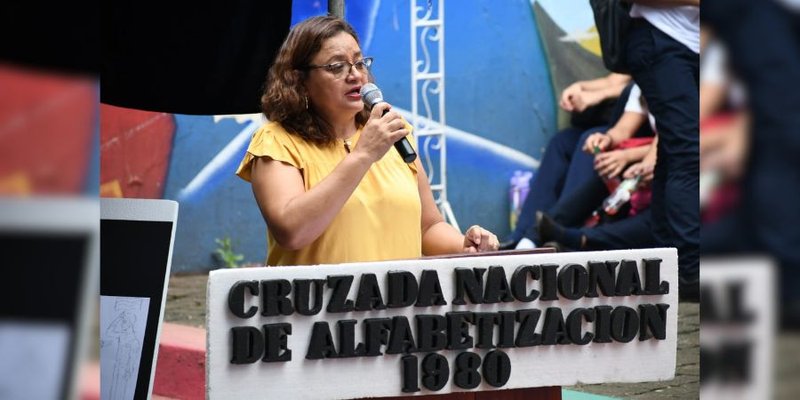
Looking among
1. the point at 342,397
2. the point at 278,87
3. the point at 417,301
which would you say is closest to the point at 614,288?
the point at 417,301

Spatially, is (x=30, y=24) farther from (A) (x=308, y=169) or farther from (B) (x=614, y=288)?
(B) (x=614, y=288)

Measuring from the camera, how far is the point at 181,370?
5.30 m

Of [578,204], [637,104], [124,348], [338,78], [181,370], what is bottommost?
[181,370]

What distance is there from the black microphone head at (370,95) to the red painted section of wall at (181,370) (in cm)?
272

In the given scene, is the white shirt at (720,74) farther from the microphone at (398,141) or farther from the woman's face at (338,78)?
the woman's face at (338,78)

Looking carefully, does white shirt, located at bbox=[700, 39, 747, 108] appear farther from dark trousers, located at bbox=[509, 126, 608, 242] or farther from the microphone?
dark trousers, located at bbox=[509, 126, 608, 242]

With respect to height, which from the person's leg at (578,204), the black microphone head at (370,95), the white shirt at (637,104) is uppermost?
the white shirt at (637,104)

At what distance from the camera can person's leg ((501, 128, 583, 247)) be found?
554 centimetres

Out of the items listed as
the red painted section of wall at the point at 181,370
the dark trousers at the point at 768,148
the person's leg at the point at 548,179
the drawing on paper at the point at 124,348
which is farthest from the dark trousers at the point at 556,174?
the dark trousers at the point at 768,148

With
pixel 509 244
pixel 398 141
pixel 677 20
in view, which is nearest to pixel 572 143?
pixel 509 244

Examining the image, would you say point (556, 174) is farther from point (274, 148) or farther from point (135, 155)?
point (274, 148)

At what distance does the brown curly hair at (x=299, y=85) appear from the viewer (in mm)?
2756

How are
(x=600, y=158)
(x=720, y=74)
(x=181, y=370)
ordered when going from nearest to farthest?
(x=720, y=74)
(x=181, y=370)
(x=600, y=158)

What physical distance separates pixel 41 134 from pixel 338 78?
4.17 ft
